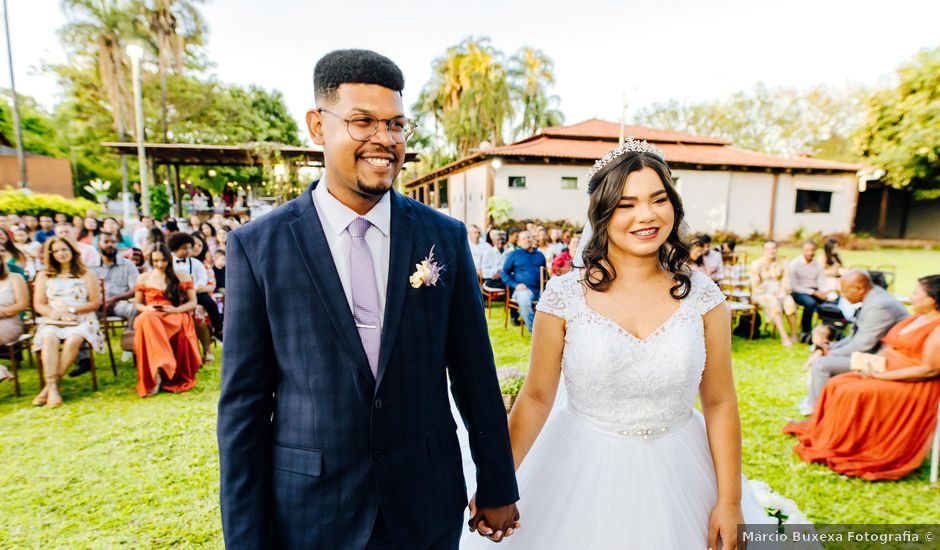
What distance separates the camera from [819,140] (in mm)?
44438

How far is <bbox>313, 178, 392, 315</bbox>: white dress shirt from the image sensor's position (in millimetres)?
1521

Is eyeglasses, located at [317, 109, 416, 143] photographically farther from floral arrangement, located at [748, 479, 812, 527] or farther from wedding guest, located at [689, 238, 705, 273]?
wedding guest, located at [689, 238, 705, 273]

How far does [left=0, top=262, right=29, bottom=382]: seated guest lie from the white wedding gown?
647 centimetres

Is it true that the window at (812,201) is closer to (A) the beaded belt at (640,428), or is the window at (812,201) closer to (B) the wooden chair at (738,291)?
(B) the wooden chair at (738,291)

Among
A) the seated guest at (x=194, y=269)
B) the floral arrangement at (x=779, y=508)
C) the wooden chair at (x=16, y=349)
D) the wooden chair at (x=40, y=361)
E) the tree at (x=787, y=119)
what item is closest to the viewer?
the floral arrangement at (x=779, y=508)

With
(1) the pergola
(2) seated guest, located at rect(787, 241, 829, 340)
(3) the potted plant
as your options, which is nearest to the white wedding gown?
(3) the potted plant

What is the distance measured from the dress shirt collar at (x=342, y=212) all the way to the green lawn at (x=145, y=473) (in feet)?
9.38

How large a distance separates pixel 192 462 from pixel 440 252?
3975 millimetres

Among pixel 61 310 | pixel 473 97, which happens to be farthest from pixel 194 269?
pixel 473 97

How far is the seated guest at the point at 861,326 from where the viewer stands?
450cm

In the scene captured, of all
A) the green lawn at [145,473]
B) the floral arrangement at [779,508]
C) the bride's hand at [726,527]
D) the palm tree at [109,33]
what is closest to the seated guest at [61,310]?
the green lawn at [145,473]

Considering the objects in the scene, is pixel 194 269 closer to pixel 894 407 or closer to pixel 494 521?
pixel 494 521

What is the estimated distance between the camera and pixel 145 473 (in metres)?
4.12

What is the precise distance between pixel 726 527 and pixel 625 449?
0.45 m
